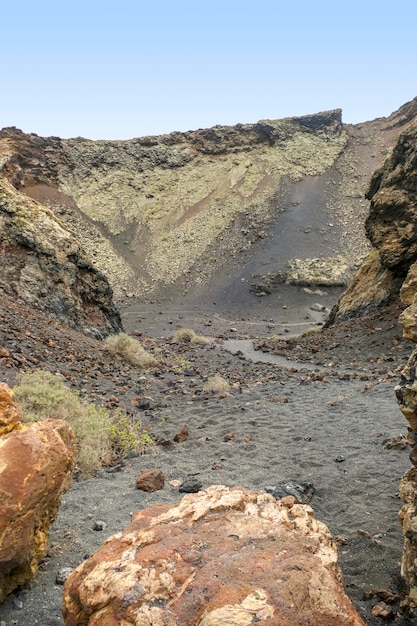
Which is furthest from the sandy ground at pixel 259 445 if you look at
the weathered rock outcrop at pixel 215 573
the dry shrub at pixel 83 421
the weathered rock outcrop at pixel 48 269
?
the weathered rock outcrop at pixel 48 269

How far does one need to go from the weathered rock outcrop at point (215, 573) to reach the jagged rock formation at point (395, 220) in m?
14.4

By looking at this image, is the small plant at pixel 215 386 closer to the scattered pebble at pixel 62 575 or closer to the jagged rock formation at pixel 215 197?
the scattered pebble at pixel 62 575

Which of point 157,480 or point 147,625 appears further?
point 157,480

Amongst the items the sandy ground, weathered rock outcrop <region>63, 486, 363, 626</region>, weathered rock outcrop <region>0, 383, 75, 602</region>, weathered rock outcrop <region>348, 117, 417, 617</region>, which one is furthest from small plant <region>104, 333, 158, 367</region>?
weathered rock outcrop <region>63, 486, 363, 626</region>

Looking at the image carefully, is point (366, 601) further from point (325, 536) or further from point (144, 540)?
point (144, 540)

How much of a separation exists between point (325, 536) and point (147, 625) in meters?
1.14

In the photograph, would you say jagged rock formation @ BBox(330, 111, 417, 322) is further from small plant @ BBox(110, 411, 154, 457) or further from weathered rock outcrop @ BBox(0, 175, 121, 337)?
small plant @ BBox(110, 411, 154, 457)

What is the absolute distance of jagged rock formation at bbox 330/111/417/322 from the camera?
616 inches

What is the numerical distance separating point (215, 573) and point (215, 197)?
1780 inches

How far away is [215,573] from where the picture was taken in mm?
2271

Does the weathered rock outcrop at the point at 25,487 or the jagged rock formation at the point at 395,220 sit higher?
the jagged rock formation at the point at 395,220

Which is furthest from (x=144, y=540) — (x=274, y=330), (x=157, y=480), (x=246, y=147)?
(x=246, y=147)

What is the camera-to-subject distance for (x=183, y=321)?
29891mm

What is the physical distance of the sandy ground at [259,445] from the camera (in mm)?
3828
